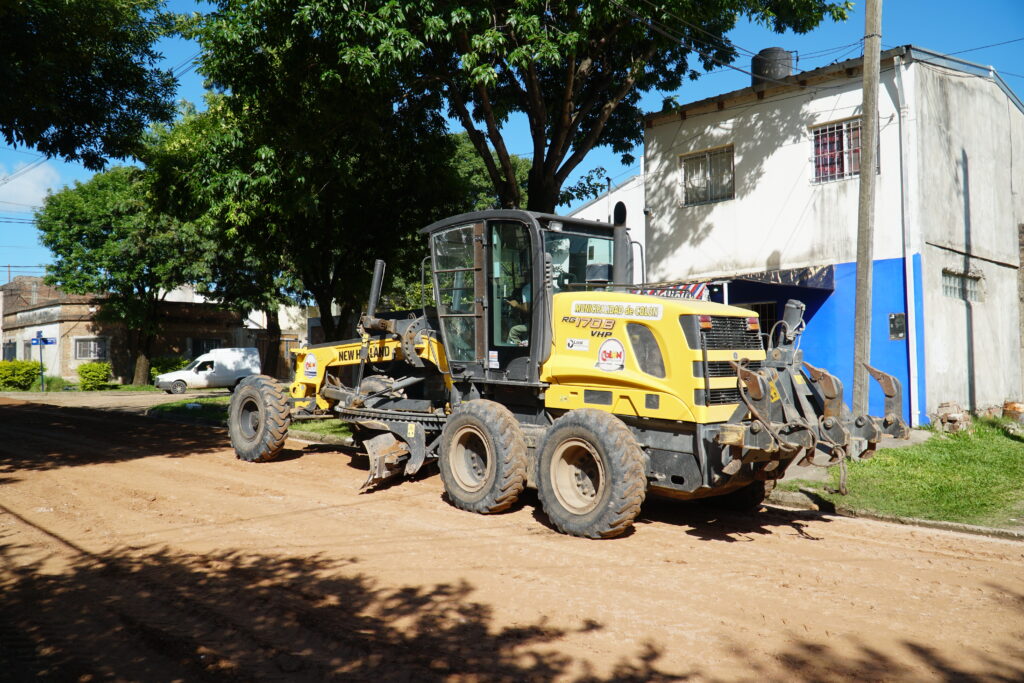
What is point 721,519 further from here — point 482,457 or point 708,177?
point 708,177

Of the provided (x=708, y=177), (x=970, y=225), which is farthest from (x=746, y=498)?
(x=970, y=225)

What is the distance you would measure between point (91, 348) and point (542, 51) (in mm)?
33257

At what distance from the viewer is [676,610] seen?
17.1 ft

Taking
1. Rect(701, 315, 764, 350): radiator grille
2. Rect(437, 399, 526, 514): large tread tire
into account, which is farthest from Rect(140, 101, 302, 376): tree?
Rect(701, 315, 764, 350): radiator grille

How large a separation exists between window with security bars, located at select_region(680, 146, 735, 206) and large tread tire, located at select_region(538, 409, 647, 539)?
10906mm

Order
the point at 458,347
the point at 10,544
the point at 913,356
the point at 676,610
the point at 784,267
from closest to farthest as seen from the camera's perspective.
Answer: the point at 676,610 → the point at 10,544 → the point at 458,347 → the point at 913,356 → the point at 784,267

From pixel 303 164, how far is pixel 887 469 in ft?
34.3

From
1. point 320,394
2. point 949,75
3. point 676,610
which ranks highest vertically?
point 949,75

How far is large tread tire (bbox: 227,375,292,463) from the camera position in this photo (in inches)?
434

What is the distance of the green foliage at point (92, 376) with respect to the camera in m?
33.3

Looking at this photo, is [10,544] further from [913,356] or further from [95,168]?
[913,356]

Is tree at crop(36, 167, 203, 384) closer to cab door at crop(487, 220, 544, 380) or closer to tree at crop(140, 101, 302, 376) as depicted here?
tree at crop(140, 101, 302, 376)

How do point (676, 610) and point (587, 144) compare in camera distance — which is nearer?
point (676, 610)

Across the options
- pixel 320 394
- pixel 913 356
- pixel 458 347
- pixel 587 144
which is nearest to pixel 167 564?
pixel 458 347
